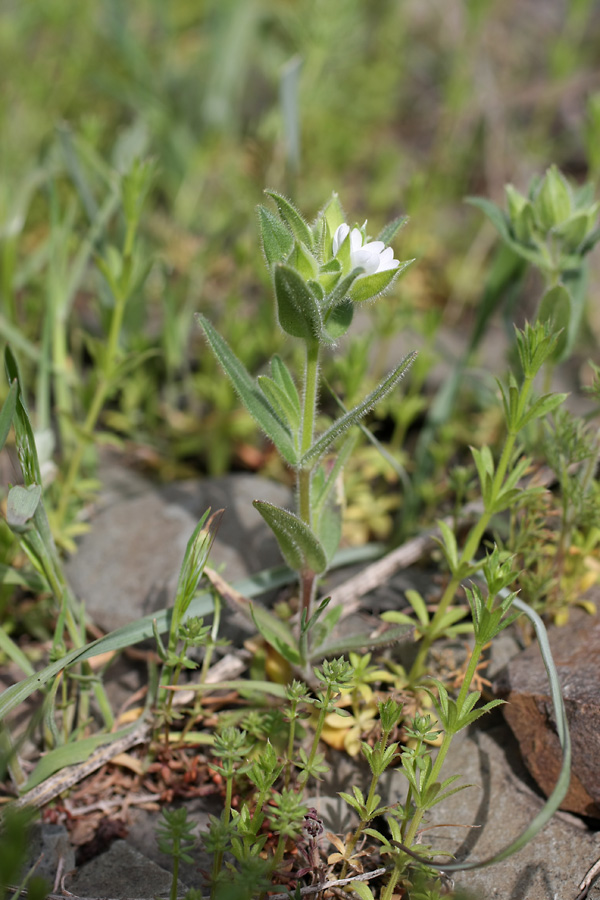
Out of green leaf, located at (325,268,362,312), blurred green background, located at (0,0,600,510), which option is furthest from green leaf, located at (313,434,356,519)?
blurred green background, located at (0,0,600,510)

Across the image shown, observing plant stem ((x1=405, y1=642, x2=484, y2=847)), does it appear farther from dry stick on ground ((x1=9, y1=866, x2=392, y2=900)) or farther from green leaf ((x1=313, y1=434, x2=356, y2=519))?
green leaf ((x1=313, y1=434, x2=356, y2=519))

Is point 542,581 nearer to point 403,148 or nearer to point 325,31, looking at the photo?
point 325,31

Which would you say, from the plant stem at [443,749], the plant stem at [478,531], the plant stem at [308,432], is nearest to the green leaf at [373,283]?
the plant stem at [308,432]

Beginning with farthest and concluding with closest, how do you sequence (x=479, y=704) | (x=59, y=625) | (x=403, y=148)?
(x=403, y=148)
(x=479, y=704)
(x=59, y=625)

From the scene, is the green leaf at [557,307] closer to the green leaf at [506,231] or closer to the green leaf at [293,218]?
the green leaf at [506,231]

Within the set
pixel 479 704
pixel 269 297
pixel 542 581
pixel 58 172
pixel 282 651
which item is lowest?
pixel 479 704

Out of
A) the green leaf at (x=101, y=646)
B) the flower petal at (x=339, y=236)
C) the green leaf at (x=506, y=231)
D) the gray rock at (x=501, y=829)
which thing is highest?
the flower petal at (x=339, y=236)

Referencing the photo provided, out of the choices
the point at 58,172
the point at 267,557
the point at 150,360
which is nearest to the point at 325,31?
the point at 58,172
